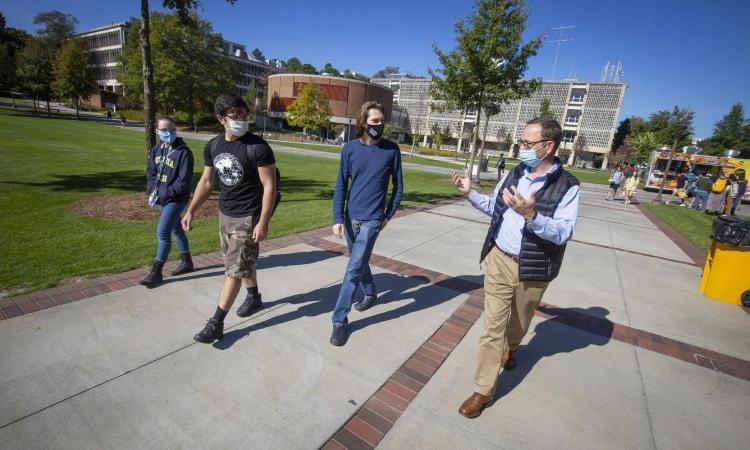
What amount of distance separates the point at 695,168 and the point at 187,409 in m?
37.2

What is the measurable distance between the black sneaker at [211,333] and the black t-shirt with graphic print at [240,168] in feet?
3.03

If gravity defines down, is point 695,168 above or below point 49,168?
above

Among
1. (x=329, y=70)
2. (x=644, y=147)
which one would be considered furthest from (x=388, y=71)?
(x=644, y=147)

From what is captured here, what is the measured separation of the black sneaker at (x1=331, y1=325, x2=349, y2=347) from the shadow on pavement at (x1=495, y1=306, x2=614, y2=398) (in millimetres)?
1331

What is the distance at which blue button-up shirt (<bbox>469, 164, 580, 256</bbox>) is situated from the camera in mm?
2102

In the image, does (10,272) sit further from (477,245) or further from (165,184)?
(477,245)

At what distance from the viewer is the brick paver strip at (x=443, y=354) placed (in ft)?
7.61

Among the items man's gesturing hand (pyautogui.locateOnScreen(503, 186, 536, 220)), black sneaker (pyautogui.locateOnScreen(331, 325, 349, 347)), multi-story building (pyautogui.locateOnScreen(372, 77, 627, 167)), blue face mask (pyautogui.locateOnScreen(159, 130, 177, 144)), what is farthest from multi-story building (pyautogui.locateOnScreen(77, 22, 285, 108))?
man's gesturing hand (pyautogui.locateOnScreen(503, 186, 536, 220))

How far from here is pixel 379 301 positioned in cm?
411

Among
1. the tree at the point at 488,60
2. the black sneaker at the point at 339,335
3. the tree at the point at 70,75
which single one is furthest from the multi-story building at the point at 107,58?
the black sneaker at the point at 339,335

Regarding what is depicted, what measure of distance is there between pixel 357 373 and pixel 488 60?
1351 centimetres

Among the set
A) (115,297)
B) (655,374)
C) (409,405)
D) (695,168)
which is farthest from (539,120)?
(695,168)

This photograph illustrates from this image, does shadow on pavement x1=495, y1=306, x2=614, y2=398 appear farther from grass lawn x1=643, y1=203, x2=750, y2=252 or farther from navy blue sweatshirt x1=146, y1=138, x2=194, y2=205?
grass lawn x1=643, y1=203, x2=750, y2=252

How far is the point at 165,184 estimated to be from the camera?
4.02 metres
